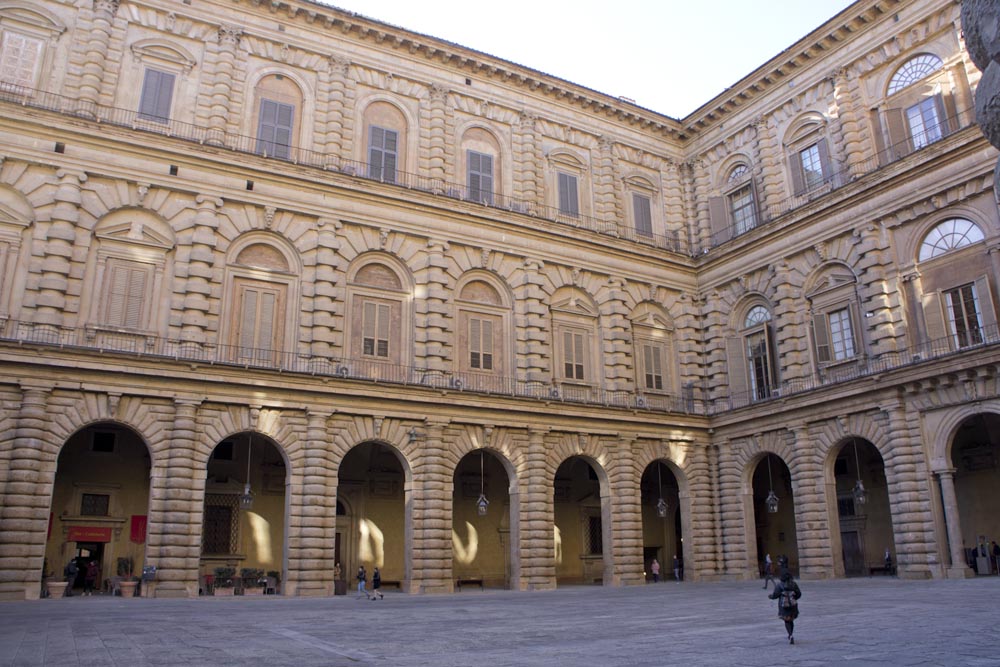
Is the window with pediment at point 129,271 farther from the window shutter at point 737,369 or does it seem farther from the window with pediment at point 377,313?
the window shutter at point 737,369

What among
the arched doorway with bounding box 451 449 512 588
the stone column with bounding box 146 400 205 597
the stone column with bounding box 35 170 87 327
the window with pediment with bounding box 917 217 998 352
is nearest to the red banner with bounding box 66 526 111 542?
the stone column with bounding box 146 400 205 597

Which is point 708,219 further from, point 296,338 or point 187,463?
point 187,463

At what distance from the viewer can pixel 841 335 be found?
27.8 metres

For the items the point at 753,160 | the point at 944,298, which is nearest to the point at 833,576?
the point at 944,298

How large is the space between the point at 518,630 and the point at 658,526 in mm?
23236

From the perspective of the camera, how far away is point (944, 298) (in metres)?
24.9

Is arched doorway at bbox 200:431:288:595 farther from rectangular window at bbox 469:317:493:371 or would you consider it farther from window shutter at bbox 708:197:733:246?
window shutter at bbox 708:197:733:246

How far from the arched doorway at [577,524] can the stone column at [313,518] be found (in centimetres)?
1162

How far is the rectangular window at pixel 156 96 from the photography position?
25312 mm

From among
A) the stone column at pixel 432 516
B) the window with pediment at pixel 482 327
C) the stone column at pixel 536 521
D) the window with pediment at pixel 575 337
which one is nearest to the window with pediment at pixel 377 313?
the window with pediment at pixel 482 327

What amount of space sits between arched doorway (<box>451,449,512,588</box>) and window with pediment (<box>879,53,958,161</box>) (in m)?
17.6

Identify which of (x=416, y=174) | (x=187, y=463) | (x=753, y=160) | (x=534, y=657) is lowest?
(x=534, y=657)

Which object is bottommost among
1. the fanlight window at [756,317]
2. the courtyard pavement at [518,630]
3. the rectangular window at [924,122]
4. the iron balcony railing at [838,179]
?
the courtyard pavement at [518,630]

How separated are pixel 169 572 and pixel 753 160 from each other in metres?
25.4
